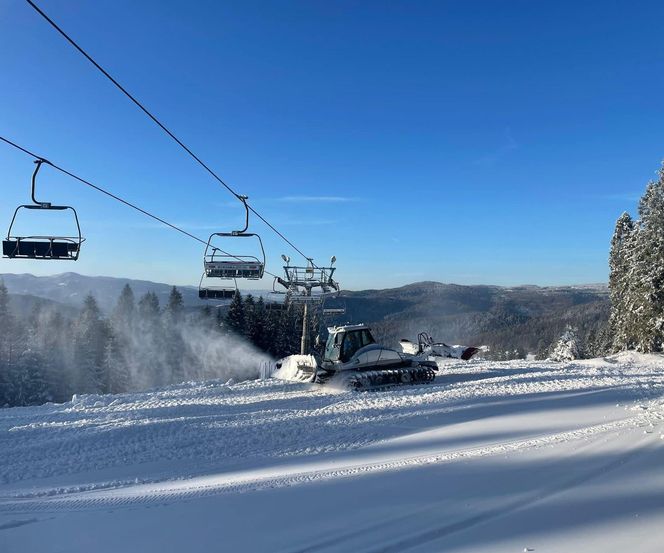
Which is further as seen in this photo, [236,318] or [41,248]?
[236,318]

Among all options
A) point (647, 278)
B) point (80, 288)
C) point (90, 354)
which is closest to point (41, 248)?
point (647, 278)

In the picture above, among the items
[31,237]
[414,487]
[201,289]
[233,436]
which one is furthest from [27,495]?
[201,289]

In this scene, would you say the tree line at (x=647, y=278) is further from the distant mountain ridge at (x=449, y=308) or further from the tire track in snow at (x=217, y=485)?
the distant mountain ridge at (x=449, y=308)

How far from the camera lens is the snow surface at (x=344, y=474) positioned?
476cm

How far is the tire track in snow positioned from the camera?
6.41 metres

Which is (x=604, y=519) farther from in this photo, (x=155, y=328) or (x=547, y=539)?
(x=155, y=328)

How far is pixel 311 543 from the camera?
4621 millimetres

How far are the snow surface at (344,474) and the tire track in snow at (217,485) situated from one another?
0.04m

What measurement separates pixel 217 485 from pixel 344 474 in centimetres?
175

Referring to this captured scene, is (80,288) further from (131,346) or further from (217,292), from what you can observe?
(217,292)

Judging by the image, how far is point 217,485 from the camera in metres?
6.86

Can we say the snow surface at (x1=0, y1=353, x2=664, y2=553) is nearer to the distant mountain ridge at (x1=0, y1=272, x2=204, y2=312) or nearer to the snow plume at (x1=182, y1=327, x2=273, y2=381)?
the snow plume at (x1=182, y1=327, x2=273, y2=381)

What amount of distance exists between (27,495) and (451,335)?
82.4 meters

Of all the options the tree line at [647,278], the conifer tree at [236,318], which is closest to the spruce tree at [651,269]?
the tree line at [647,278]
